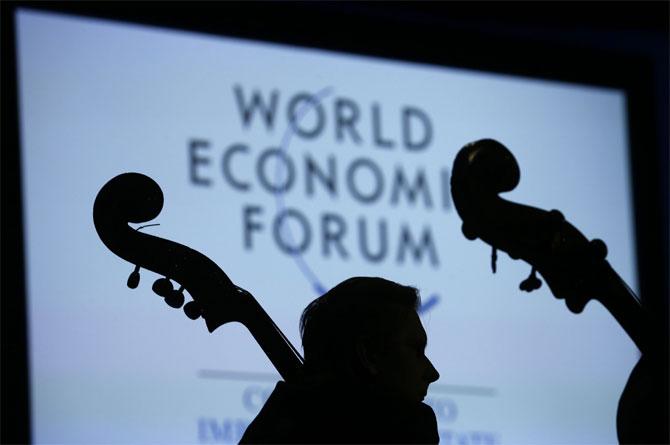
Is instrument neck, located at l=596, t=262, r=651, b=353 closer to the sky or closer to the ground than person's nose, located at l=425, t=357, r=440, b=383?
closer to the sky

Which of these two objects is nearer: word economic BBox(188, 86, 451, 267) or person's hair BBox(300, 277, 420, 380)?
person's hair BBox(300, 277, 420, 380)

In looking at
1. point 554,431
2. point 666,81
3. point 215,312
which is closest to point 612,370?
point 554,431

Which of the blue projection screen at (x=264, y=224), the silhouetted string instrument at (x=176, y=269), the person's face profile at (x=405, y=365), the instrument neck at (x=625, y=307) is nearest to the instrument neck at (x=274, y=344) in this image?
the silhouetted string instrument at (x=176, y=269)

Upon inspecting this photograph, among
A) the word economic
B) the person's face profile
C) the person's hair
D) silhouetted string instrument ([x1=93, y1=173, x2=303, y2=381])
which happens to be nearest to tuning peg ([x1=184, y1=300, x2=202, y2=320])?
silhouetted string instrument ([x1=93, y1=173, x2=303, y2=381])

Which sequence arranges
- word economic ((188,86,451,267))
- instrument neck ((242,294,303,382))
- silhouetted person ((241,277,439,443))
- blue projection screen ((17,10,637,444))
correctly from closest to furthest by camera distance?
silhouetted person ((241,277,439,443)), instrument neck ((242,294,303,382)), blue projection screen ((17,10,637,444)), word economic ((188,86,451,267))

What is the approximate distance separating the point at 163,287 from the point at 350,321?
9.1 inches

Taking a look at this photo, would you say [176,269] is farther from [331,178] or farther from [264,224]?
[331,178]

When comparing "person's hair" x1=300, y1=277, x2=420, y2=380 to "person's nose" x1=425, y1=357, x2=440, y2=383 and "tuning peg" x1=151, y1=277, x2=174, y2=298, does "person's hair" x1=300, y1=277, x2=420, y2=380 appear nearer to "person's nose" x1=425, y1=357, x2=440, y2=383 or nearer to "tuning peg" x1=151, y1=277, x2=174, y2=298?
"person's nose" x1=425, y1=357, x2=440, y2=383

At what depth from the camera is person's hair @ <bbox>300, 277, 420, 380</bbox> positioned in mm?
1665

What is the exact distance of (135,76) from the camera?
11.3 feet

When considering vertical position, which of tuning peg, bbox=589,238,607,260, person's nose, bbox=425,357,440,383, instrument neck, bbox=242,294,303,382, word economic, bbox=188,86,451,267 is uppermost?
word economic, bbox=188,86,451,267

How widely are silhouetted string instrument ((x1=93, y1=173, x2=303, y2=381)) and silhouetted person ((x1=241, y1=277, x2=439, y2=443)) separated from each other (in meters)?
0.05

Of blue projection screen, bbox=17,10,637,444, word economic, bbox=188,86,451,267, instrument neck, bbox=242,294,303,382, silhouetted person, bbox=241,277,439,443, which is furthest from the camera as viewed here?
word economic, bbox=188,86,451,267

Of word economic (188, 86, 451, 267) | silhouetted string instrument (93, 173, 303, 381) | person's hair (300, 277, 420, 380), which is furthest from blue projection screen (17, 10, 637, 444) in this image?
person's hair (300, 277, 420, 380)
